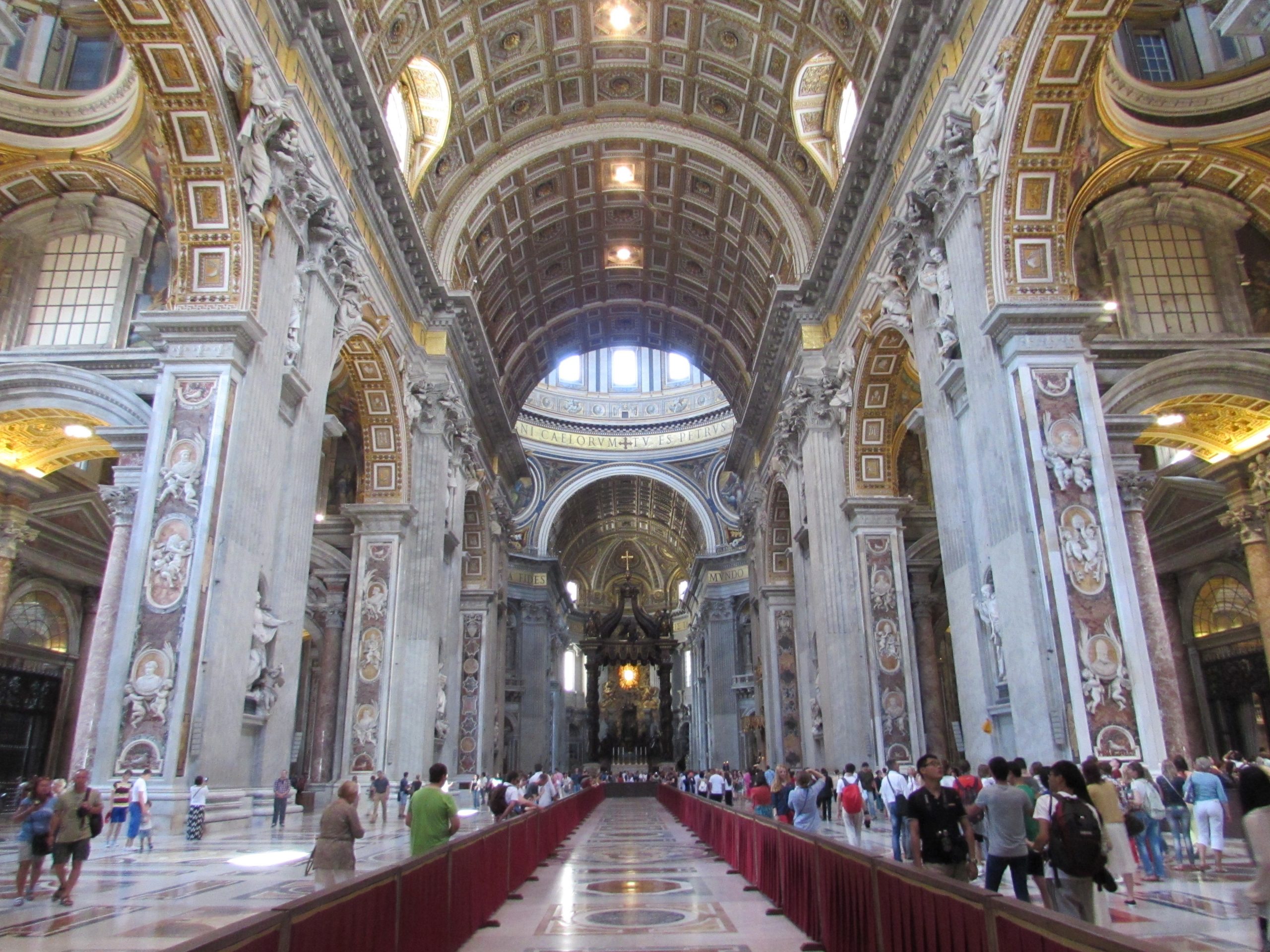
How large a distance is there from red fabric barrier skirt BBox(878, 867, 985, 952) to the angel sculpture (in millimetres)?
10653

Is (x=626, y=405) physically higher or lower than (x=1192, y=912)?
higher

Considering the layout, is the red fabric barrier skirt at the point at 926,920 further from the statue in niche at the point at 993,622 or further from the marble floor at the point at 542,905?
the statue in niche at the point at 993,622

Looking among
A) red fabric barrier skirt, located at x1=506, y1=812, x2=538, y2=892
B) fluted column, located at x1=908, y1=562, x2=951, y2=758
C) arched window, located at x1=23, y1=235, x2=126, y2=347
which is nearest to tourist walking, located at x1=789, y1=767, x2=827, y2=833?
red fabric barrier skirt, located at x1=506, y1=812, x2=538, y2=892

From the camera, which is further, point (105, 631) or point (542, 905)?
point (105, 631)

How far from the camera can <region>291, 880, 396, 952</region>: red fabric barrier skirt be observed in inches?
122

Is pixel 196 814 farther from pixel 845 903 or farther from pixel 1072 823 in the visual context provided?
pixel 1072 823

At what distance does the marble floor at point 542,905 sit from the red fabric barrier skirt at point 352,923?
142 cm

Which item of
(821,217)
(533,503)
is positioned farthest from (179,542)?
(533,503)

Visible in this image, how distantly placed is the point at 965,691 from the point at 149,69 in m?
12.4

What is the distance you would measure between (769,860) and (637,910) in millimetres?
1224

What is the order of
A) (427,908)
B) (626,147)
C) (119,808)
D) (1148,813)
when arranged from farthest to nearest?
(626,147) < (119,808) < (1148,813) < (427,908)

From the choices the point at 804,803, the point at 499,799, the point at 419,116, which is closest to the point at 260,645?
the point at 499,799

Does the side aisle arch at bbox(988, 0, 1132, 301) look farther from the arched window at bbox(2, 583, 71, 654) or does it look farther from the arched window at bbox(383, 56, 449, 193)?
the arched window at bbox(2, 583, 71, 654)

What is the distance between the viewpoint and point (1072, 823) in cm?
445
